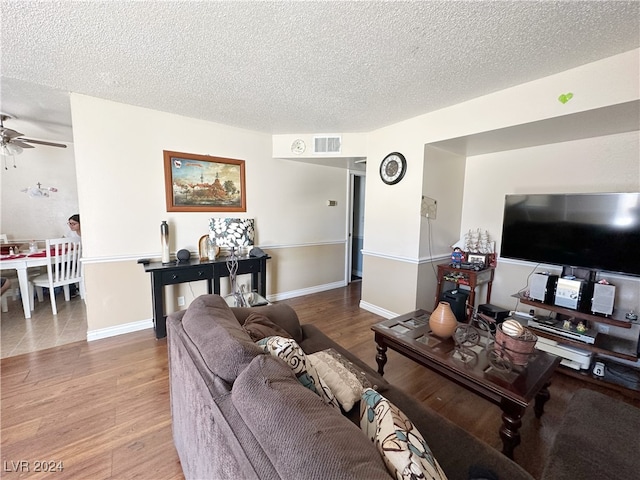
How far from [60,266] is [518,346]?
474 centimetres

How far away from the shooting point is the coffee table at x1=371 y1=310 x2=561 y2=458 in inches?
51.3

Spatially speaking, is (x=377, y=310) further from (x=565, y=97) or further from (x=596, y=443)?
(x=565, y=97)

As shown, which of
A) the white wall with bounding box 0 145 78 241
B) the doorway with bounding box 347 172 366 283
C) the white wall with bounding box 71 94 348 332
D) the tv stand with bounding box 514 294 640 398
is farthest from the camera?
the doorway with bounding box 347 172 366 283

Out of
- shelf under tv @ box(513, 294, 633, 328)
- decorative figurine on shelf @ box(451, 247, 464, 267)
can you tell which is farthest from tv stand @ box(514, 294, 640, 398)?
decorative figurine on shelf @ box(451, 247, 464, 267)

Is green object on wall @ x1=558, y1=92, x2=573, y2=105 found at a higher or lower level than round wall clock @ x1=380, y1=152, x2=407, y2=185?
higher

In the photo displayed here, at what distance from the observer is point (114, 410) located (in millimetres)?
1741

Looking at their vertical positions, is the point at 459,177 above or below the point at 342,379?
above

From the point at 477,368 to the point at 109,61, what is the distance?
3.11 m

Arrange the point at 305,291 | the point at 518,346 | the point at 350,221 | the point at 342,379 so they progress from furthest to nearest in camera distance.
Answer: the point at 350,221
the point at 305,291
the point at 518,346
the point at 342,379

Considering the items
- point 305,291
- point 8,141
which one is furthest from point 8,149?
point 305,291

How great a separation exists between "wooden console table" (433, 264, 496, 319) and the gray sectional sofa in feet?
6.34

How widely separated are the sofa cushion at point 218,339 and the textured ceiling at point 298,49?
1561 mm

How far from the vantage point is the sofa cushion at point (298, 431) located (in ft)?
1.80
